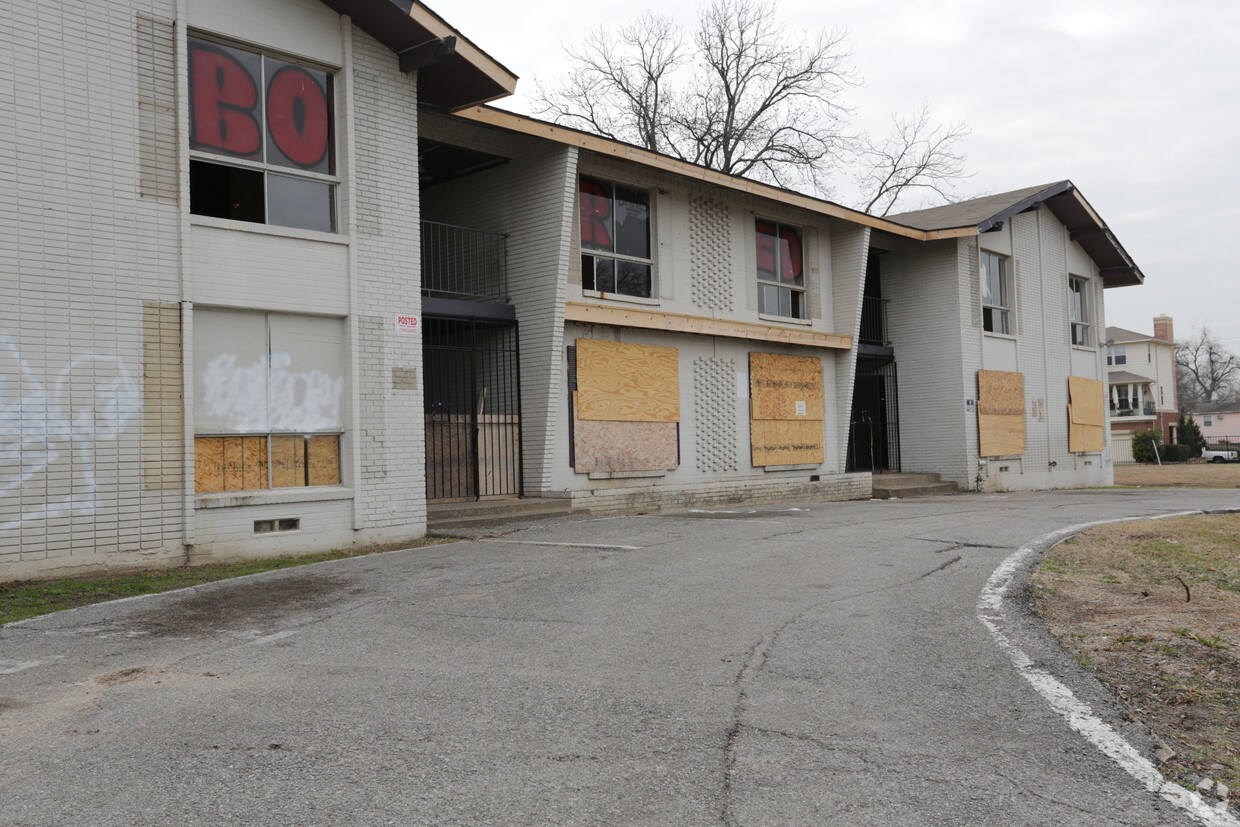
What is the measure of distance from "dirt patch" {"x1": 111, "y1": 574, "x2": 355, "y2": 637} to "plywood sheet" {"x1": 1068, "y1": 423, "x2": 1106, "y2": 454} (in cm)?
2399

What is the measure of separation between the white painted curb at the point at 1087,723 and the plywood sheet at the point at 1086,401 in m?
21.9

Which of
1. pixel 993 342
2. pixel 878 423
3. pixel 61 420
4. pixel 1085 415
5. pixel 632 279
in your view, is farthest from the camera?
pixel 1085 415

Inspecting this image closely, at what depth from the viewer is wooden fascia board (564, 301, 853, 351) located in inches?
645

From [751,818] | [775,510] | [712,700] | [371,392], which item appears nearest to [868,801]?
[751,818]

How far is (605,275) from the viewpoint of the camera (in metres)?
17.3

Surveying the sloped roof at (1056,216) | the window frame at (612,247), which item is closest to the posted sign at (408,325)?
the window frame at (612,247)

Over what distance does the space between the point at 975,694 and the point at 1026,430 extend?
22.8m

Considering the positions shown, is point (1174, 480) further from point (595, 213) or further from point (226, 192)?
point (226, 192)

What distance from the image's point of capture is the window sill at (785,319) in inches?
802

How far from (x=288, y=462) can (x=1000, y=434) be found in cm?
1873

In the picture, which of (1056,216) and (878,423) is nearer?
(878,423)

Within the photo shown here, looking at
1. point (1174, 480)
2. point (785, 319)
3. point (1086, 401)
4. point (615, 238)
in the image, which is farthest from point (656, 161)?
point (1174, 480)

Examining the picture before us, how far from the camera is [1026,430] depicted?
26.4 metres

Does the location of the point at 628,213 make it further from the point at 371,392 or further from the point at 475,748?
the point at 475,748
